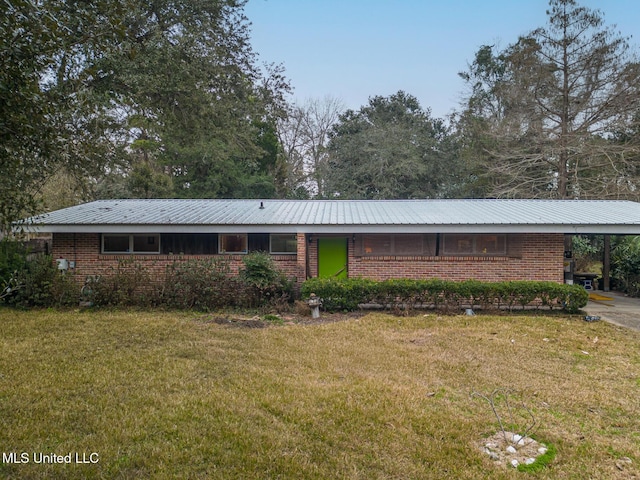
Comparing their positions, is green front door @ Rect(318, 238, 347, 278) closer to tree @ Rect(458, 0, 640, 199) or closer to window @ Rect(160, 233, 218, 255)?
window @ Rect(160, 233, 218, 255)

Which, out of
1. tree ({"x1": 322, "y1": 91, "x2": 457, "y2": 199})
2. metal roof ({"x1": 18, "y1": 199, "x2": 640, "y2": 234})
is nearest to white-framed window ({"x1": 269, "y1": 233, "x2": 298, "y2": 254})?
metal roof ({"x1": 18, "y1": 199, "x2": 640, "y2": 234})

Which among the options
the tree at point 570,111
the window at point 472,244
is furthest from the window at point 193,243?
the tree at point 570,111

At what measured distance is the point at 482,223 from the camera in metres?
10.2

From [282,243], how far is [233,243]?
150 centimetres

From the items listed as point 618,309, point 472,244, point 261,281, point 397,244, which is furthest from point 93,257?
point 618,309

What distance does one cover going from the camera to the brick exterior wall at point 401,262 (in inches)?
425

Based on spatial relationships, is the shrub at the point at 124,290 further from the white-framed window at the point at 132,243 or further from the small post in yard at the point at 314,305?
the small post in yard at the point at 314,305

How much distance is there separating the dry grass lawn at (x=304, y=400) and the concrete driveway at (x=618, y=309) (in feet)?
4.79

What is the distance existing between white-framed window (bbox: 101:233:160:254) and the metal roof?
2.05ft

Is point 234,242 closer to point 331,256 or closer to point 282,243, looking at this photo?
point 282,243

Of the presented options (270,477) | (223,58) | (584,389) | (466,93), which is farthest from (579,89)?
(270,477)

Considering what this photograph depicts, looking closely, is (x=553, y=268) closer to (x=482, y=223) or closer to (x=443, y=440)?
(x=482, y=223)

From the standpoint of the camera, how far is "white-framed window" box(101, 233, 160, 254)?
11.7m

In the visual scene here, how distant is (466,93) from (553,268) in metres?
20.0
